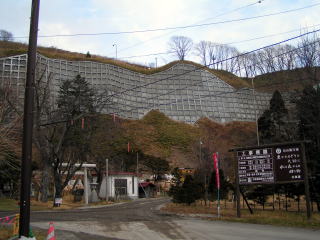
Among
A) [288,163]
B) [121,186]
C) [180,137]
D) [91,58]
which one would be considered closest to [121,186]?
[121,186]

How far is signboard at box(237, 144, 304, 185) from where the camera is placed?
703 inches

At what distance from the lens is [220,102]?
8162 centimetres

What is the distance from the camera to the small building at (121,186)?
47559 mm

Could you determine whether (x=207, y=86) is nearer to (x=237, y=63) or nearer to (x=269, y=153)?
(x=237, y=63)

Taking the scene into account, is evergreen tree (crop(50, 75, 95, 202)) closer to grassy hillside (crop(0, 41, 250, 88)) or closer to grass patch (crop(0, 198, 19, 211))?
grass patch (crop(0, 198, 19, 211))

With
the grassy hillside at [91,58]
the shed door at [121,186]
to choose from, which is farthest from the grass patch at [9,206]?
the grassy hillside at [91,58]

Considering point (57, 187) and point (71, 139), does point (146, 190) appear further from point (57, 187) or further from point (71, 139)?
point (57, 187)

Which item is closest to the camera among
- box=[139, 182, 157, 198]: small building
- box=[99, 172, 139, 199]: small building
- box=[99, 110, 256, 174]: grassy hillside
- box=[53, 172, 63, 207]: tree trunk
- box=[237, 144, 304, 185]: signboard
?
box=[237, 144, 304, 185]: signboard

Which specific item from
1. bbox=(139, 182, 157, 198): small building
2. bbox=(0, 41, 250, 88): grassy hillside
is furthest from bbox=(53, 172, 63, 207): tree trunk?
bbox=(0, 41, 250, 88): grassy hillside

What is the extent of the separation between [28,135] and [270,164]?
13.1 meters

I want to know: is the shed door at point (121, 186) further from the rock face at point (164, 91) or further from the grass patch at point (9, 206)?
the rock face at point (164, 91)

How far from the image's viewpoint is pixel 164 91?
78625 millimetres

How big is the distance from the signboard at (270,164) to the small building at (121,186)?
28.9 meters

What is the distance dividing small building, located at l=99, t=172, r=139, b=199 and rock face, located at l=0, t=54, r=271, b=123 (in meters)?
18.5
